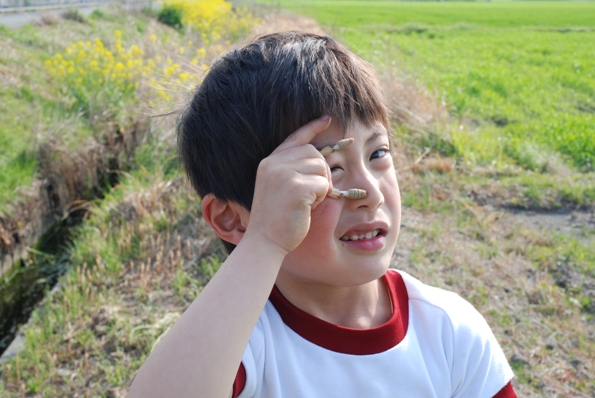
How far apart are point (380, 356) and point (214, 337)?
1.34ft

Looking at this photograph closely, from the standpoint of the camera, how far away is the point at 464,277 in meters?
3.37

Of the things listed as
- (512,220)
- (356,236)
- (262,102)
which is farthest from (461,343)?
(512,220)

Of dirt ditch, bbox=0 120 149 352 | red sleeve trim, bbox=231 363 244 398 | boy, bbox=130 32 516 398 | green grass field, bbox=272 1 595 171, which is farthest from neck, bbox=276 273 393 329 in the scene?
green grass field, bbox=272 1 595 171

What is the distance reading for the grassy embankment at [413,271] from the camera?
2850mm

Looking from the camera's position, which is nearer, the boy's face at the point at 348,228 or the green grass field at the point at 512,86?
the boy's face at the point at 348,228

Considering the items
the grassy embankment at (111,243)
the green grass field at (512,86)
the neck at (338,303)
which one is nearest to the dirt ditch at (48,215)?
the grassy embankment at (111,243)

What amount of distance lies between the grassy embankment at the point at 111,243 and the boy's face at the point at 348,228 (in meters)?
0.62

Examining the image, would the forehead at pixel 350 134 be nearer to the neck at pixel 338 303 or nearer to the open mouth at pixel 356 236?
the open mouth at pixel 356 236

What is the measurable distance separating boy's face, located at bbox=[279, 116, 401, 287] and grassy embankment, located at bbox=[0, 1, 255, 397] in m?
0.62

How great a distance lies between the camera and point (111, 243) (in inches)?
164

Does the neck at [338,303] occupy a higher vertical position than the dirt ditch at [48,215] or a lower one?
higher

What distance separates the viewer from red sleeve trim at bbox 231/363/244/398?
114 cm

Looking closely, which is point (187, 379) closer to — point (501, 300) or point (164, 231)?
point (501, 300)

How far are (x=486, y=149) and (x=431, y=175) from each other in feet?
4.07
